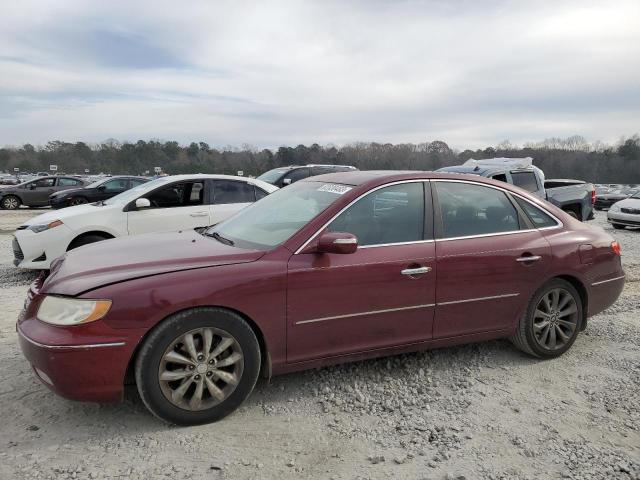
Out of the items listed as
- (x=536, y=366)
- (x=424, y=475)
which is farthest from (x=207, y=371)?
(x=536, y=366)

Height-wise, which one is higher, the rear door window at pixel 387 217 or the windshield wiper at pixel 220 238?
the rear door window at pixel 387 217

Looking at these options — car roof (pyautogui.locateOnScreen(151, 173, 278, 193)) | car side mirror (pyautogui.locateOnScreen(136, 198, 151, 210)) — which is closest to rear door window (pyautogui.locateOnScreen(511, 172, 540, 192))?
car roof (pyautogui.locateOnScreen(151, 173, 278, 193))

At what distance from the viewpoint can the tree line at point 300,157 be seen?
201 ft

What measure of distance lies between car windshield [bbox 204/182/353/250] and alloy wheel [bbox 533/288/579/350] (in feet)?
6.40

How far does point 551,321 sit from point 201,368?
9.53 ft

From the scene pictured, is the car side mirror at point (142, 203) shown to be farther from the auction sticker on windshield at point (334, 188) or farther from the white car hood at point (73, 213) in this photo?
the auction sticker on windshield at point (334, 188)

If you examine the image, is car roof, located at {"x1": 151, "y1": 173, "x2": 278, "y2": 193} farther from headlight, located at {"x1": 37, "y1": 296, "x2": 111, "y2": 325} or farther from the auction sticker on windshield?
headlight, located at {"x1": 37, "y1": 296, "x2": 111, "y2": 325}

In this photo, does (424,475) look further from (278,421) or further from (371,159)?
(371,159)

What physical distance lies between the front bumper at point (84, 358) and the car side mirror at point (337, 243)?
1232 millimetres

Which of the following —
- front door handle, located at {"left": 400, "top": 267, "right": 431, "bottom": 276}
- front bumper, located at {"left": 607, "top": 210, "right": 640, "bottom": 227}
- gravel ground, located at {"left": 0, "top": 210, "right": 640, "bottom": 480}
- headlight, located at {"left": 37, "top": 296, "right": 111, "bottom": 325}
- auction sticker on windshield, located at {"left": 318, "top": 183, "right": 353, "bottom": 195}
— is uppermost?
auction sticker on windshield, located at {"left": 318, "top": 183, "right": 353, "bottom": 195}

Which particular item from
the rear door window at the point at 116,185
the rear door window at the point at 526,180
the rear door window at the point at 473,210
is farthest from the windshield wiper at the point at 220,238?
the rear door window at the point at 116,185

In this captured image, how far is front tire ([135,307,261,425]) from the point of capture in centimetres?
290

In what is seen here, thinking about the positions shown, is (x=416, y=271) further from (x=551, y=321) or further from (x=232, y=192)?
(x=232, y=192)

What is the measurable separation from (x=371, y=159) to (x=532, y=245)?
63.5 metres
